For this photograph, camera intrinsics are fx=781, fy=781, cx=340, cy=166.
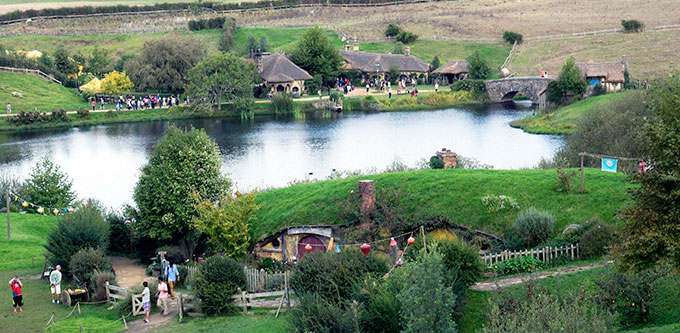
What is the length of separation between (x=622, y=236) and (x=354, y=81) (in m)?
73.6

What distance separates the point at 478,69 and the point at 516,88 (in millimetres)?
6080

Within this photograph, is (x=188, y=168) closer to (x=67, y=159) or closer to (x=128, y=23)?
(x=67, y=159)

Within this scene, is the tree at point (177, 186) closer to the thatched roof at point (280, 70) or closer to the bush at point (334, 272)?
the bush at point (334, 272)

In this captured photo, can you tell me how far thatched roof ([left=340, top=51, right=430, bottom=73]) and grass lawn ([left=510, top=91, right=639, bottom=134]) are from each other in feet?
81.9

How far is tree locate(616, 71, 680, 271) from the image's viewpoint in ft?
57.8

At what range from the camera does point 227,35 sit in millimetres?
104250

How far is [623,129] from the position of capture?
4406 cm

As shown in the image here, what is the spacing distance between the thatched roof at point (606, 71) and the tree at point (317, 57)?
2801 centimetres

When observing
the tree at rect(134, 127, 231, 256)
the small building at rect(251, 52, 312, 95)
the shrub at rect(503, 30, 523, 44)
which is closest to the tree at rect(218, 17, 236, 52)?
the small building at rect(251, 52, 312, 95)

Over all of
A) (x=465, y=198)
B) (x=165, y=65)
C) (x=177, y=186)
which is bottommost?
(x=465, y=198)

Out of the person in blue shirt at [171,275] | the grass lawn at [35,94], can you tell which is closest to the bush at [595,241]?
the person in blue shirt at [171,275]

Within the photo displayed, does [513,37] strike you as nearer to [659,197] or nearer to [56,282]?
[56,282]

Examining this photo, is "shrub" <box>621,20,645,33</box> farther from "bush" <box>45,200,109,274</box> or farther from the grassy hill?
"bush" <box>45,200,109,274</box>

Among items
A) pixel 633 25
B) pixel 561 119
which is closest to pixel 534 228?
pixel 561 119
